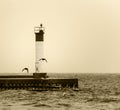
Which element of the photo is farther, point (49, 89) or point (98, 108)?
point (49, 89)

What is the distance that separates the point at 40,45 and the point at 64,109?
55.5ft

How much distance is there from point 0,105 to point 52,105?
3763 millimetres

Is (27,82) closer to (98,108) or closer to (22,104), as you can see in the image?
(22,104)

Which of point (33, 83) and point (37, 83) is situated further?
point (33, 83)

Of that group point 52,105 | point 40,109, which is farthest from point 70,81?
point 40,109

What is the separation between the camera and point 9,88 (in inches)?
1689

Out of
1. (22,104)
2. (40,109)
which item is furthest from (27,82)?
(40,109)

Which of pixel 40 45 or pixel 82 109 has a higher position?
pixel 40 45

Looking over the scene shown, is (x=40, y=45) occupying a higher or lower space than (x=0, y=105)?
higher

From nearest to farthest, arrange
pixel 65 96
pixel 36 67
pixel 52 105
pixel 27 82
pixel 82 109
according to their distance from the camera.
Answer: pixel 82 109 → pixel 52 105 → pixel 65 96 → pixel 27 82 → pixel 36 67

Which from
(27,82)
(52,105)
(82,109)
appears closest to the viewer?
(82,109)

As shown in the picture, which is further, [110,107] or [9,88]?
[9,88]

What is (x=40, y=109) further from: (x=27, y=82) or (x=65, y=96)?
(x=27, y=82)

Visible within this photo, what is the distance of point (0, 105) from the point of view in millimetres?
30500
